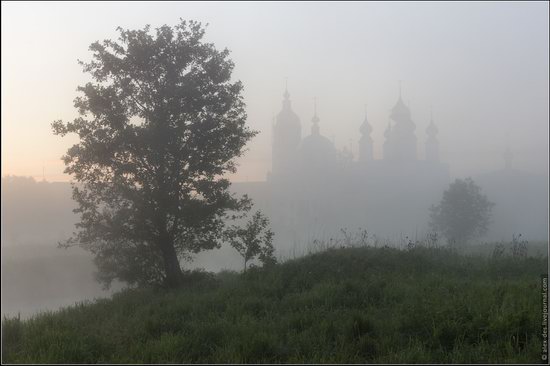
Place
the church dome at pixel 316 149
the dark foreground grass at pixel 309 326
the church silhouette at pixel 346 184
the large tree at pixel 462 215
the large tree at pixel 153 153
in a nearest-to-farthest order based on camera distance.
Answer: the dark foreground grass at pixel 309 326 < the large tree at pixel 153 153 < the large tree at pixel 462 215 < the church silhouette at pixel 346 184 < the church dome at pixel 316 149

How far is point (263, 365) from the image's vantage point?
603 centimetres

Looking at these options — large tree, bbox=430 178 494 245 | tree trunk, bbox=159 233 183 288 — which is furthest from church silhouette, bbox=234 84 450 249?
tree trunk, bbox=159 233 183 288

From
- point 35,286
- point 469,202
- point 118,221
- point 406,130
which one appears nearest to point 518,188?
point 406,130

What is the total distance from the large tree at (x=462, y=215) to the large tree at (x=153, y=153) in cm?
3924

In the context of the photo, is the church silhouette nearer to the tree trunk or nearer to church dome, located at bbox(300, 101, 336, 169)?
church dome, located at bbox(300, 101, 336, 169)

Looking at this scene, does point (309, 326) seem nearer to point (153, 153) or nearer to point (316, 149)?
point (153, 153)

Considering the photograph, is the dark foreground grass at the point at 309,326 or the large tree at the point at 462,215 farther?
the large tree at the point at 462,215

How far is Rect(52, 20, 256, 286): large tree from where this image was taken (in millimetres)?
14156

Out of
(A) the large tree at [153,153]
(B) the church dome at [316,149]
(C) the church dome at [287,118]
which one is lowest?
(A) the large tree at [153,153]

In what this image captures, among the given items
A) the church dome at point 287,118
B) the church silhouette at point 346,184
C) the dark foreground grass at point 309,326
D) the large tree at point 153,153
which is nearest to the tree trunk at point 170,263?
the large tree at point 153,153

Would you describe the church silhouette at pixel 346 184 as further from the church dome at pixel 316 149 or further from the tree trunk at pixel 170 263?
the tree trunk at pixel 170 263

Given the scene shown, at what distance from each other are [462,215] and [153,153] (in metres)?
43.3

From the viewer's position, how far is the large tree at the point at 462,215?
156ft

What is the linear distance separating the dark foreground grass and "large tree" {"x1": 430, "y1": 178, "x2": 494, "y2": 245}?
3890 cm
